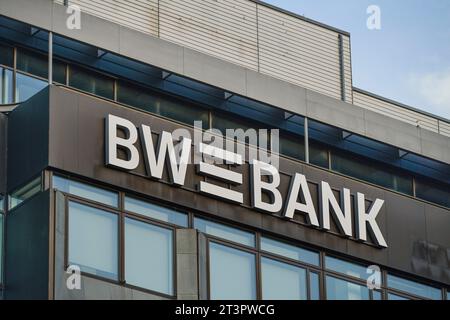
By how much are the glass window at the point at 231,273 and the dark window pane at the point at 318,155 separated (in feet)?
21.1

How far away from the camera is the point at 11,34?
4791 cm

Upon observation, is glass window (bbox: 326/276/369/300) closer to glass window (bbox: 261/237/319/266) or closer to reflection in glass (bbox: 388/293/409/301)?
glass window (bbox: 261/237/319/266)

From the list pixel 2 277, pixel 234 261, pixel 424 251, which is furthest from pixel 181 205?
pixel 424 251

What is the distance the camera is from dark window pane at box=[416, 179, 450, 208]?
179 feet

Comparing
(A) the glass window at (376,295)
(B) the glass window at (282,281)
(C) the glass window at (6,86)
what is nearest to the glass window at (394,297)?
(A) the glass window at (376,295)

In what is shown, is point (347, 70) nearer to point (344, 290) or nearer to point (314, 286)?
point (344, 290)

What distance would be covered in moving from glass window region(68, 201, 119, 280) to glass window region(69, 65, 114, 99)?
5515 mm

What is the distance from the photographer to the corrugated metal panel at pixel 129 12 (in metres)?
49.4

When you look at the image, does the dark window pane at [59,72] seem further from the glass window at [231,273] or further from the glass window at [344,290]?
the glass window at [344,290]

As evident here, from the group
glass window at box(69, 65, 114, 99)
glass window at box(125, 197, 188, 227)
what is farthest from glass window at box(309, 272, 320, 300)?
glass window at box(69, 65, 114, 99)

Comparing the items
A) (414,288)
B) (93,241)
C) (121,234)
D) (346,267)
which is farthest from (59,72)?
(414,288)

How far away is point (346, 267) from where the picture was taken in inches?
1933

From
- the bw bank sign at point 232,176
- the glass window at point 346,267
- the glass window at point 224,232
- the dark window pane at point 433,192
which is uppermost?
the dark window pane at point 433,192

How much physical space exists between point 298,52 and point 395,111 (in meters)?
4.29
